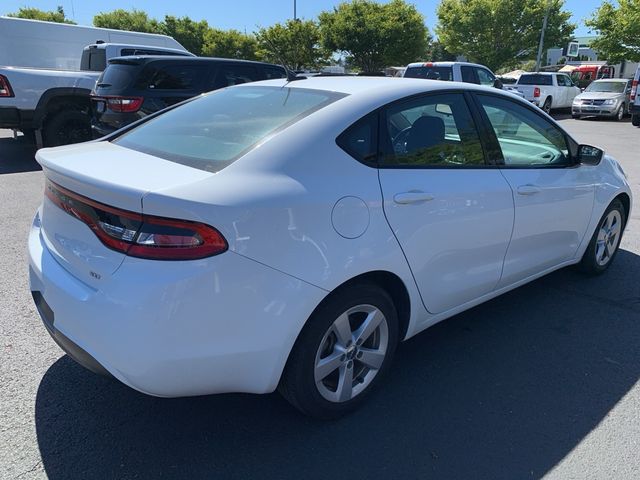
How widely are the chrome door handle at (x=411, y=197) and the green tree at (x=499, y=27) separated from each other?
37.4 metres

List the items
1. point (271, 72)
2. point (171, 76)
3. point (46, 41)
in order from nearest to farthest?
point (171, 76)
point (271, 72)
point (46, 41)

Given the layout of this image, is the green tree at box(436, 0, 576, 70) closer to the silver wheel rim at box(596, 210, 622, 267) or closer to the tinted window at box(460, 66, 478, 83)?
the tinted window at box(460, 66, 478, 83)

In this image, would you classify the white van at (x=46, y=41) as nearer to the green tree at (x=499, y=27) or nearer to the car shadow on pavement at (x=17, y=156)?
the car shadow on pavement at (x=17, y=156)

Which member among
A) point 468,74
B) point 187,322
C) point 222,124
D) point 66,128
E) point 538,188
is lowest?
point 66,128

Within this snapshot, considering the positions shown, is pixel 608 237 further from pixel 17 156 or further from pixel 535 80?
pixel 535 80

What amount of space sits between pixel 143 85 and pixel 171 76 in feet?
1.62

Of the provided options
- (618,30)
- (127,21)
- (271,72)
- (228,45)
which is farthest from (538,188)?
(127,21)

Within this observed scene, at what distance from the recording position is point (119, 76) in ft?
25.0

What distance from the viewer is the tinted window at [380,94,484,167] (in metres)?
2.65

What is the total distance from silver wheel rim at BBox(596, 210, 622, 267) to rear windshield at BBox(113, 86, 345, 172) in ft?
9.42

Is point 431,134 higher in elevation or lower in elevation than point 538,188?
higher

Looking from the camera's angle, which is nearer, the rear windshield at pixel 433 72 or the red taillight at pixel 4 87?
the red taillight at pixel 4 87

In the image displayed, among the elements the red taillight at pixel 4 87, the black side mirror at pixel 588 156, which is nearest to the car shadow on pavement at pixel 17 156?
the red taillight at pixel 4 87

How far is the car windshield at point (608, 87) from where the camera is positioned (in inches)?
795
